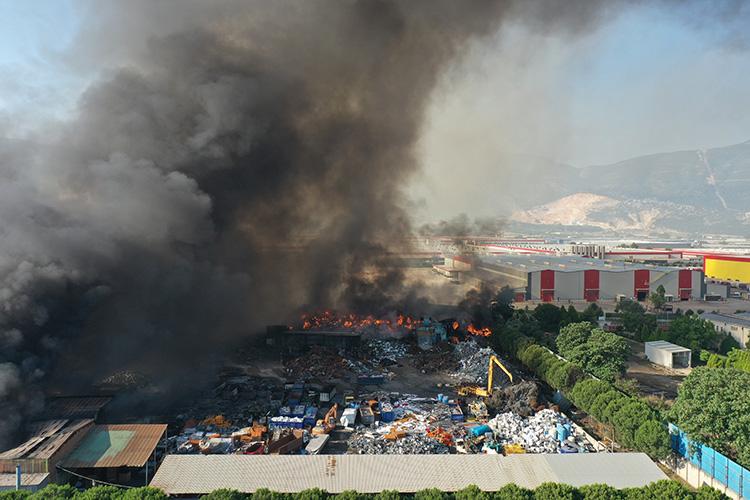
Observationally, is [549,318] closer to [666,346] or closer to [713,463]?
[666,346]

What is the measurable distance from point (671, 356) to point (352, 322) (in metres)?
17.7

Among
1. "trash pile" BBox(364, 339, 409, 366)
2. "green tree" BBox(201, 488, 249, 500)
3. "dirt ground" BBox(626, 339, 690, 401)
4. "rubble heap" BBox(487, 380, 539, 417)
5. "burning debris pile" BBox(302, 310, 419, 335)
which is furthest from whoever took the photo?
"burning debris pile" BBox(302, 310, 419, 335)

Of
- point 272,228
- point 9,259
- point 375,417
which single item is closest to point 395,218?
point 272,228

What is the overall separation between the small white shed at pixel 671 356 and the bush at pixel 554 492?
1818cm

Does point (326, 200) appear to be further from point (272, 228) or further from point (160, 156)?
point (160, 156)

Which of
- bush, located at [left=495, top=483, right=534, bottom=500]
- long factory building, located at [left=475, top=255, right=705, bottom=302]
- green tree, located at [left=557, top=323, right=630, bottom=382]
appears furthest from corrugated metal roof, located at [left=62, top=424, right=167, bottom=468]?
long factory building, located at [left=475, top=255, right=705, bottom=302]

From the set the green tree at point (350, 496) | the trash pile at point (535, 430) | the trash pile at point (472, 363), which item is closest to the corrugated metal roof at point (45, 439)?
the green tree at point (350, 496)

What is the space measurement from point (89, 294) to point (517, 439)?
15348 mm

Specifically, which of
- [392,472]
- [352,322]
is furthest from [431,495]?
[352,322]

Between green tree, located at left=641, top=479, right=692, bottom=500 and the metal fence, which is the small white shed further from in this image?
green tree, located at left=641, top=479, right=692, bottom=500

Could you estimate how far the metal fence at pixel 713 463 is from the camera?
42.0ft

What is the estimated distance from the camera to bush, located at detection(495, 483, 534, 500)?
1116cm

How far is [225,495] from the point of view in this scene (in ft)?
36.6

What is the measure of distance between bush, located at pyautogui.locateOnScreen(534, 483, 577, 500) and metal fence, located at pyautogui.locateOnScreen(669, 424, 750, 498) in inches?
186
